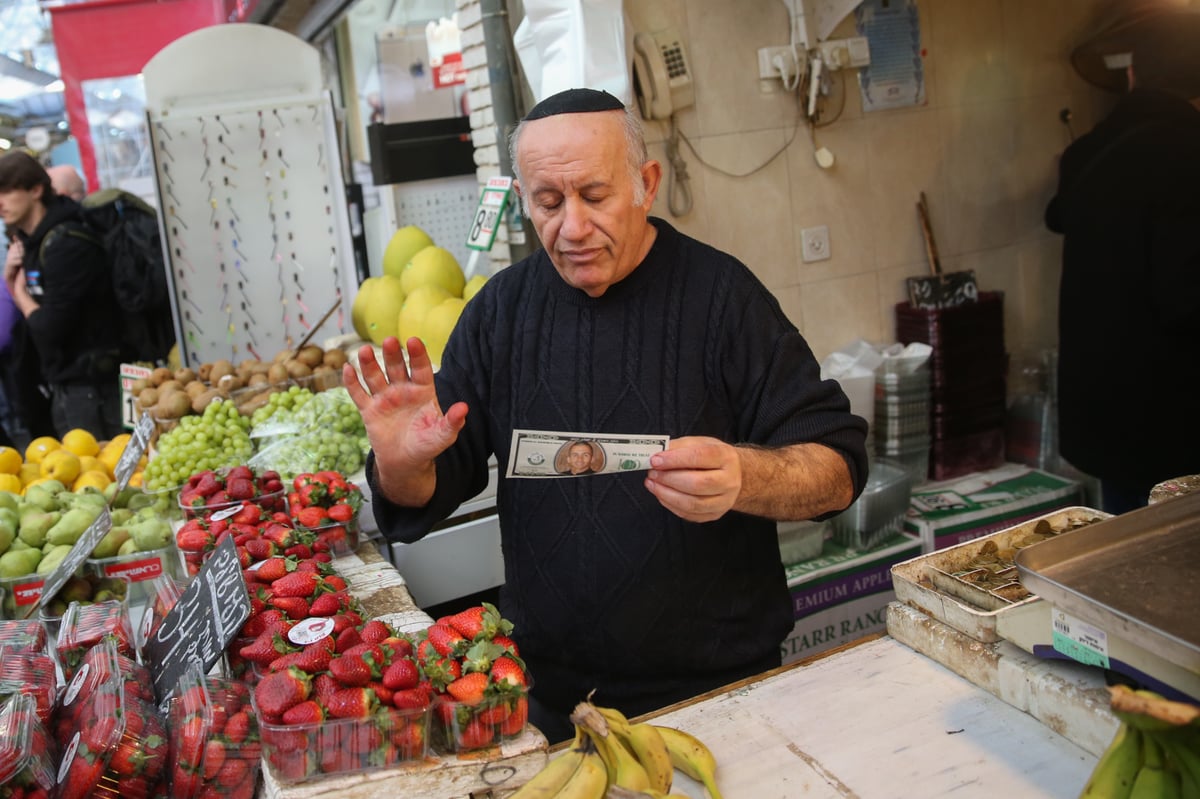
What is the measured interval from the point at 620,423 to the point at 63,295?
402cm

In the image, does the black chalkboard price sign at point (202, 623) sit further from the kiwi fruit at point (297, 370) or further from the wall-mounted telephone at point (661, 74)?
the wall-mounted telephone at point (661, 74)

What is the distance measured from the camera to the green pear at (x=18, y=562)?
231cm

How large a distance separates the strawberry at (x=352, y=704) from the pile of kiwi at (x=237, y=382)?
2.17 m

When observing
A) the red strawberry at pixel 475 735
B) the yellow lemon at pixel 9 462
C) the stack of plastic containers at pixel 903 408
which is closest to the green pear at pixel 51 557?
the yellow lemon at pixel 9 462

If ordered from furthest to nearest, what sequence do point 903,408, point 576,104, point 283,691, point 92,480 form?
point 903,408 < point 92,480 < point 576,104 < point 283,691

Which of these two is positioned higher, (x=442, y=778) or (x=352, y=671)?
(x=352, y=671)

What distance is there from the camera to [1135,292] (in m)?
3.25

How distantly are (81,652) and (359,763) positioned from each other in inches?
27.9

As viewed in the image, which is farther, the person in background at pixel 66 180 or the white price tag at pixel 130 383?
the person in background at pixel 66 180

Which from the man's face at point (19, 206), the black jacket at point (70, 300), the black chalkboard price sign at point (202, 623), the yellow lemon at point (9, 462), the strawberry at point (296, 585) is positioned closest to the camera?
the black chalkboard price sign at point (202, 623)

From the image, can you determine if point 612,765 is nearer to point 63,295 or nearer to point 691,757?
point 691,757

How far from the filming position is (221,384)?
3.40m

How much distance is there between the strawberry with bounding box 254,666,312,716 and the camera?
4.28 feet

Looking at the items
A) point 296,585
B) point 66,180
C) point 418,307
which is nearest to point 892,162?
point 418,307
